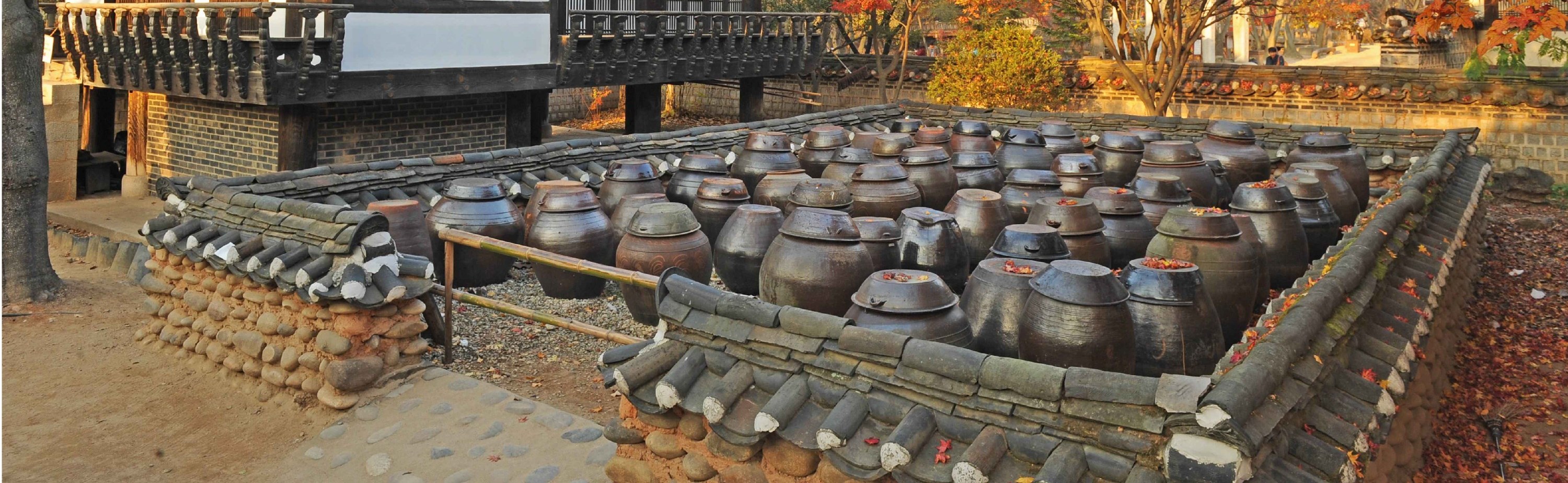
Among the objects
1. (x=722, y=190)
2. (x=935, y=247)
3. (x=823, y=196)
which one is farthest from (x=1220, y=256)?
(x=722, y=190)

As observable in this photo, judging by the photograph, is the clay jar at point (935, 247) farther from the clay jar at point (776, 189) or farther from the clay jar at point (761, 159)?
the clay jar at point (761, 159)

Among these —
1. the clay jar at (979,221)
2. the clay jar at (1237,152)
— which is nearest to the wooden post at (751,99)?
the clay jar at (1237,152)

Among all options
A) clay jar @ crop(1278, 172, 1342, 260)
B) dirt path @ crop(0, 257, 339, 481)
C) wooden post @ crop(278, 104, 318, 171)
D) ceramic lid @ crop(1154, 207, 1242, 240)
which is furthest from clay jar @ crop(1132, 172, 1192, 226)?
wooden post @ crop(278, 104, 318, 171)

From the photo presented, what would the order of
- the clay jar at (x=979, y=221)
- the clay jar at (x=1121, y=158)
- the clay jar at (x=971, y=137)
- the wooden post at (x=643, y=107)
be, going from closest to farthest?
the clay jar at (x=979, y=221) → the clay jar at (x=1121, y=158) → the clay jar at (x=971, y=137) → the wooden post at (x=643, y=107)

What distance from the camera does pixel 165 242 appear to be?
7.20 metres

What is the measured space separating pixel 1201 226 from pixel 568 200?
14.3 ft

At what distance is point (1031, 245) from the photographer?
22.1ft

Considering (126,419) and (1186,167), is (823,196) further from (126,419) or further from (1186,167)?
(126,419)

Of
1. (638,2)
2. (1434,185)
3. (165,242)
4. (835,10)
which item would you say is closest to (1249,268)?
(1434,185)

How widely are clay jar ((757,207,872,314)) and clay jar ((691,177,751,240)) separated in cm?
246

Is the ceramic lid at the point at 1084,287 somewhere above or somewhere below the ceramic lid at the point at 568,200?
below

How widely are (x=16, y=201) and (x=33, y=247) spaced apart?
0.37 meters

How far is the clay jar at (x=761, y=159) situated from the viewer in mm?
11039

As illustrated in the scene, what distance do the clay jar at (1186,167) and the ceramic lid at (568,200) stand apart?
4.88 metres
